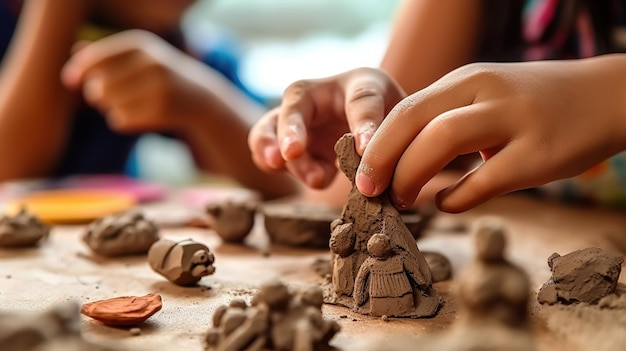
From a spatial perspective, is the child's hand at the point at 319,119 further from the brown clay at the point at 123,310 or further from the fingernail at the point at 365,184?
the brown clay at the point at 123,310

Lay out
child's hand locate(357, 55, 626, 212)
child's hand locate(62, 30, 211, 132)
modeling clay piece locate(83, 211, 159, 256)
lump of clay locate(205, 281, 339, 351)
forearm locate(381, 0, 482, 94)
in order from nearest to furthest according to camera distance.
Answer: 1. lump of clay locate(205, 281, 339, 351)
2. child's hand locate(357, 55, 626, 212)
3. modeling clay piece locate(83, 211, 159, 256)
4. forearm locate(381, 0, 482, 94)
5. child's hand locate(62, 30, 211, 132)

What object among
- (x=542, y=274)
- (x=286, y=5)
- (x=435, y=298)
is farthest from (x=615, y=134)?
(x=286, y=5)

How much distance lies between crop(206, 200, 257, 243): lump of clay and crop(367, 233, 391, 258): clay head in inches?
21.5

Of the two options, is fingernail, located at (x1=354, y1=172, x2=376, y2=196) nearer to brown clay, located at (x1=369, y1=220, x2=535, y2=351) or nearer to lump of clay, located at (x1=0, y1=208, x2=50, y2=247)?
brown clay, located at (x1=369, y1=220, x2=535, y2=351)

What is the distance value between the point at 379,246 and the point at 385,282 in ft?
0.17

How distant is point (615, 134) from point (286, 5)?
3030 millimetres

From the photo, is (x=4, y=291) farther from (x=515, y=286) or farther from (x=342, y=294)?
(x=515, y=286)

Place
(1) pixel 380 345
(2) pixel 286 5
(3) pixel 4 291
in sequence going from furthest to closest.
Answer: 1. (2) pixel 286 5
2. (3) pixel 4 291
3. (1) pixel 380 345

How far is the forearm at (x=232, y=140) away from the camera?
2.31 metres

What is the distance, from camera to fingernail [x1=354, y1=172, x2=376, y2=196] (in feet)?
3.27

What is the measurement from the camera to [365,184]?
3.28ft

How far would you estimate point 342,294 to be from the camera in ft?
3.37

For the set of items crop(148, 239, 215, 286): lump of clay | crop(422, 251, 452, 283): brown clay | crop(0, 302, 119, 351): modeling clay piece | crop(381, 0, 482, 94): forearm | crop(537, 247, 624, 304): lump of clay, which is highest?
crop(381, 0, 482, 94): forearm

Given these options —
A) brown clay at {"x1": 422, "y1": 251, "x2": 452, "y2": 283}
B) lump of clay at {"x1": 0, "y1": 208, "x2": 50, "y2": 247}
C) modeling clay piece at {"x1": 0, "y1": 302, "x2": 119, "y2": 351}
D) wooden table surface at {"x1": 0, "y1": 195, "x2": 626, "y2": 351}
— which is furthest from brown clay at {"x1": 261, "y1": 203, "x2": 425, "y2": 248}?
modeling clay piece at {"x1": 0, "y1": 302, "x2": 119, "y2": 351}
